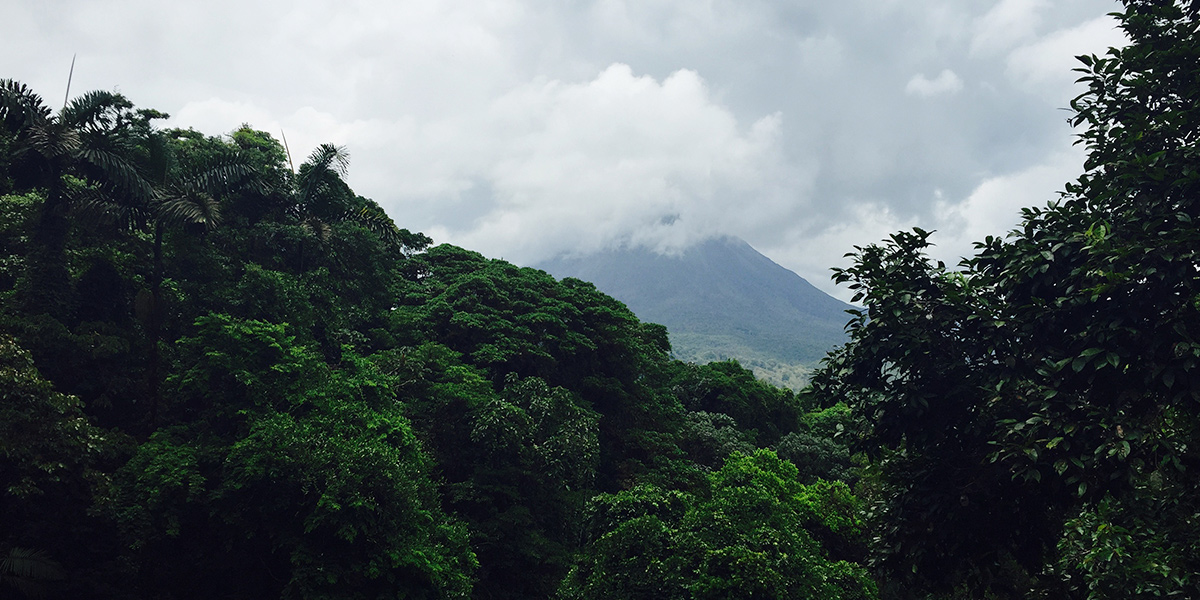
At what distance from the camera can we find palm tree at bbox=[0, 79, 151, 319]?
13227 mm

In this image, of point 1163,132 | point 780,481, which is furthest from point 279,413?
point 1163,132

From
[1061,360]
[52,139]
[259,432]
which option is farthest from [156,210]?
[1061,360]

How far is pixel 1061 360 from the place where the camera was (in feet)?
17.6

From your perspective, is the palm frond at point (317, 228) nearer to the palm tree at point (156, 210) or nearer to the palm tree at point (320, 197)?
the palm tree at point (320, 197)

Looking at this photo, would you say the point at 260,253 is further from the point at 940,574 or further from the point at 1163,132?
the point at 1163,132

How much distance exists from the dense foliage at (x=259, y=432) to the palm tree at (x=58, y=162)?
0.14 feet

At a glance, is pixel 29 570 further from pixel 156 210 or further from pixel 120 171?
pixel 120 171

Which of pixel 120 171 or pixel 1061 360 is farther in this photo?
pixel 120 171

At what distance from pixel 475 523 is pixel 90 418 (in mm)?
8423

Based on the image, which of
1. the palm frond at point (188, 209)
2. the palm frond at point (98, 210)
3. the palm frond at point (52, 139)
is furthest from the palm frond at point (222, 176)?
the palm frond at point (52, 139)

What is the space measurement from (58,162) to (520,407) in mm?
11682

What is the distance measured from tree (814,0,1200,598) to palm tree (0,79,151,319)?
14658 mm

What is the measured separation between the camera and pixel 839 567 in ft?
41.7

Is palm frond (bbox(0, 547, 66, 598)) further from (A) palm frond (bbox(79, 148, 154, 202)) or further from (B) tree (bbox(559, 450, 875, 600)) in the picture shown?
(B) tree (bbox(559, 450, 875, 600))
